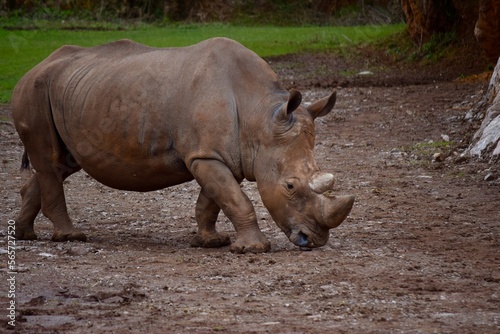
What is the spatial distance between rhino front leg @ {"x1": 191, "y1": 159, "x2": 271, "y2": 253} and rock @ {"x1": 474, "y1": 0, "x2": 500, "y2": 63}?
34.2 ft

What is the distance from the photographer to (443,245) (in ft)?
27.6

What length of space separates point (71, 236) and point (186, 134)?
1.47 meters

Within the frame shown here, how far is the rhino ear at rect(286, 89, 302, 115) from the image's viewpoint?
26.0 ft

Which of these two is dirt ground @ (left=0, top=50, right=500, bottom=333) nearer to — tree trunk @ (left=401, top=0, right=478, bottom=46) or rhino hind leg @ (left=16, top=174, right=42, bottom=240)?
Result: rhino hind leg @ (left=16, top=174, right=42, bottom=240)

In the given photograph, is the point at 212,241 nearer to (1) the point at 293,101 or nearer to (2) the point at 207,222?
(2) the point at 207,222

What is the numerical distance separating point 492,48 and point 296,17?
15.2 m

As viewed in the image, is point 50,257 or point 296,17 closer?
point 50,257

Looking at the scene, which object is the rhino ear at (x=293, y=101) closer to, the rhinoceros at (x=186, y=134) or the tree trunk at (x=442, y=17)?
the rhinoceros at (x=186, y=134)

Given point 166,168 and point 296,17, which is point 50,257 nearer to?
point 166,168

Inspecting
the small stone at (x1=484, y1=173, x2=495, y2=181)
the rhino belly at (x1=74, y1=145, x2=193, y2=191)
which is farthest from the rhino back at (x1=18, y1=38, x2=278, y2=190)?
the small stone at (x1=484, y1=173, x2=495, y2=181)

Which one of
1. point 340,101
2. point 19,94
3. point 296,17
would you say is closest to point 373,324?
point 19,94

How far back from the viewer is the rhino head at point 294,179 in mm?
7879

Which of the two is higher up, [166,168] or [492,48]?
[166,168]

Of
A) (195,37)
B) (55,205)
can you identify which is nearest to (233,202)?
(55,205)
